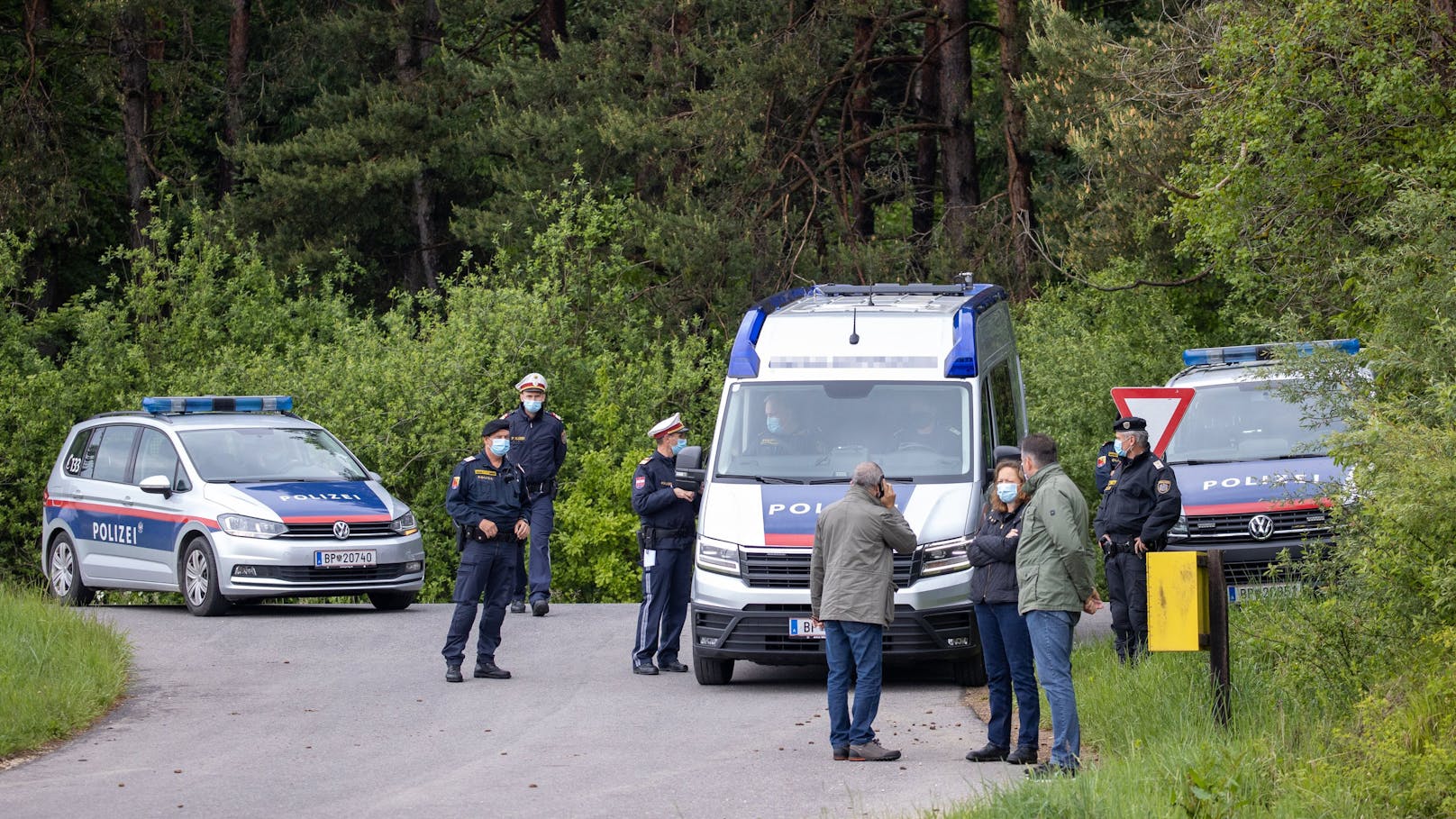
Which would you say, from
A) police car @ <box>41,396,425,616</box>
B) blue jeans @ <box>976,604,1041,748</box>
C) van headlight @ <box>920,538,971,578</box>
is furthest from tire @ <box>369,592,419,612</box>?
blue jeans @ <box>976,604,1041,748</box>

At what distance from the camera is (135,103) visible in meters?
34.9

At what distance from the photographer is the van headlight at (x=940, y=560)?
11688 millimetres

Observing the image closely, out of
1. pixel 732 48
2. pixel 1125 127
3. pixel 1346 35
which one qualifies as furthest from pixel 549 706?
pixel 732 48

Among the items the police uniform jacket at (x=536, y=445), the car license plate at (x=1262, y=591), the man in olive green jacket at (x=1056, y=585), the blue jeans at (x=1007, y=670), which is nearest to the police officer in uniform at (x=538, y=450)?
the police uniform jacket at (x=536, y=445)

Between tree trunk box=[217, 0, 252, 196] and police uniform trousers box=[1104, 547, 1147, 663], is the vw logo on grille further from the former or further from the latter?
tree trunk box=[217, 0, 252, 196]

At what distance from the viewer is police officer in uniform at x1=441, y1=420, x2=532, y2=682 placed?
40.4ft

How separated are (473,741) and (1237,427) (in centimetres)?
798

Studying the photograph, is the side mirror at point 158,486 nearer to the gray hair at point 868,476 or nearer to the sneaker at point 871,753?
the gray hair at point 868,476

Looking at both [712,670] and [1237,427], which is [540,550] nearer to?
[712,670]

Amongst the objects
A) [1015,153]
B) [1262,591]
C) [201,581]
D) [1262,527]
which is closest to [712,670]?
[1262,591]

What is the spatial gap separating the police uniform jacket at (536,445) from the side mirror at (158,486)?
3420 millimetres

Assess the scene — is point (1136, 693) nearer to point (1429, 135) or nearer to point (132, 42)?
point (1429, 135)

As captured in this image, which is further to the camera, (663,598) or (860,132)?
(860,132)

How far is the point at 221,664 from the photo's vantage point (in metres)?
13.4
